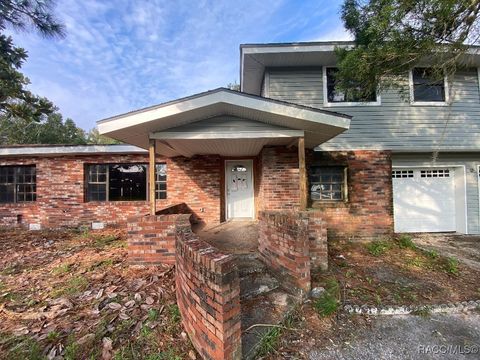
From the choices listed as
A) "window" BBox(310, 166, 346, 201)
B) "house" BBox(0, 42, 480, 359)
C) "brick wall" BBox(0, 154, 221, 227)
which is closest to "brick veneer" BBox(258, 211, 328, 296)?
"house" BBox(0, 42, 480, 359)

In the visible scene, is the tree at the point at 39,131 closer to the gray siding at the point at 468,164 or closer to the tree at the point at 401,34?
the tree at the point at 401,34

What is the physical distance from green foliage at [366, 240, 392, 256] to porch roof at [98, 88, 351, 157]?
2.96m

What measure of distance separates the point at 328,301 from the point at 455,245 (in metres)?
5.47

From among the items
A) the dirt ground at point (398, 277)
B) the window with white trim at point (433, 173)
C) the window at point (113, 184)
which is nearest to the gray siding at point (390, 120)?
the window with white trim at point (433, 173)

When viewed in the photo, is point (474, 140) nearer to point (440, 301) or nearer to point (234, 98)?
point (440, 301)

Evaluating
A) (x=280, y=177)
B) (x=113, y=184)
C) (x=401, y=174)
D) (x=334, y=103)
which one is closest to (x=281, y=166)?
(x=280, y=177)

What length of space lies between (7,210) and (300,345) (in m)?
10.8

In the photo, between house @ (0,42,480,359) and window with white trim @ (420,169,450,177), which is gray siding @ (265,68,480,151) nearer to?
house @ (0,42,480,359)

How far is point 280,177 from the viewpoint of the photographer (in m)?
6.49

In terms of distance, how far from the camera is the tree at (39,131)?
21.7 m

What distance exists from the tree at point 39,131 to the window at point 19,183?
36.9 feet

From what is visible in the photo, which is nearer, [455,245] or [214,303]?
[214,303]

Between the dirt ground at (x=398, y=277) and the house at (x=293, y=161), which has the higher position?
the house at (x=293, y=161)

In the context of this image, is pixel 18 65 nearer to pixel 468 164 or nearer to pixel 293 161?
pixel 293 161
